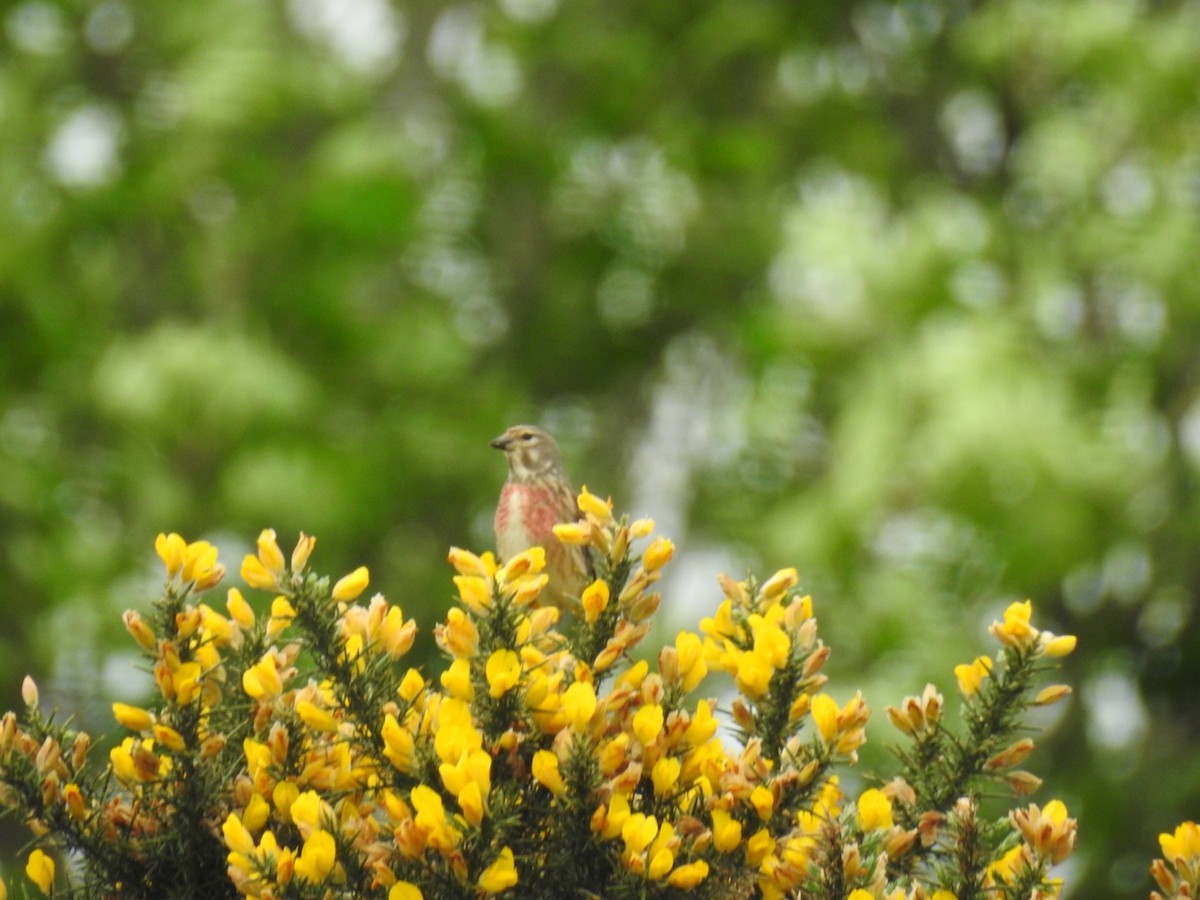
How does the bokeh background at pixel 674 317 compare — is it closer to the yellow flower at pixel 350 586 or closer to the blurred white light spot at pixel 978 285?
the blurred white light spot at pixel 978 285

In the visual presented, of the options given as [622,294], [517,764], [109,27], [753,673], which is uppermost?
[109,27]

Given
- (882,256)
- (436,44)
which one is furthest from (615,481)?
(436,44)

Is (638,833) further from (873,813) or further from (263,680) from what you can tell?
(263,680)

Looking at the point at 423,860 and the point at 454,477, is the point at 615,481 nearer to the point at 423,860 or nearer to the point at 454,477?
the point at 454,477

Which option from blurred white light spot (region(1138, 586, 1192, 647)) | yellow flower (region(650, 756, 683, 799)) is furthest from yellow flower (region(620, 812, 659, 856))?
blurred white light spot (region(1138, 586, 1192, 647))

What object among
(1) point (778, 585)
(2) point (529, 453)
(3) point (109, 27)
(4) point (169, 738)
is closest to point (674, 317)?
(3) point (109, 27)

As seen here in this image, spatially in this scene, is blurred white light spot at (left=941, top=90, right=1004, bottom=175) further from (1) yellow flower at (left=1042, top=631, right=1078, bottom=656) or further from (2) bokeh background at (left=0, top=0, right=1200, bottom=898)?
(1) yellow flower at (left=1042, top=631, right=1078, bottom=656)
